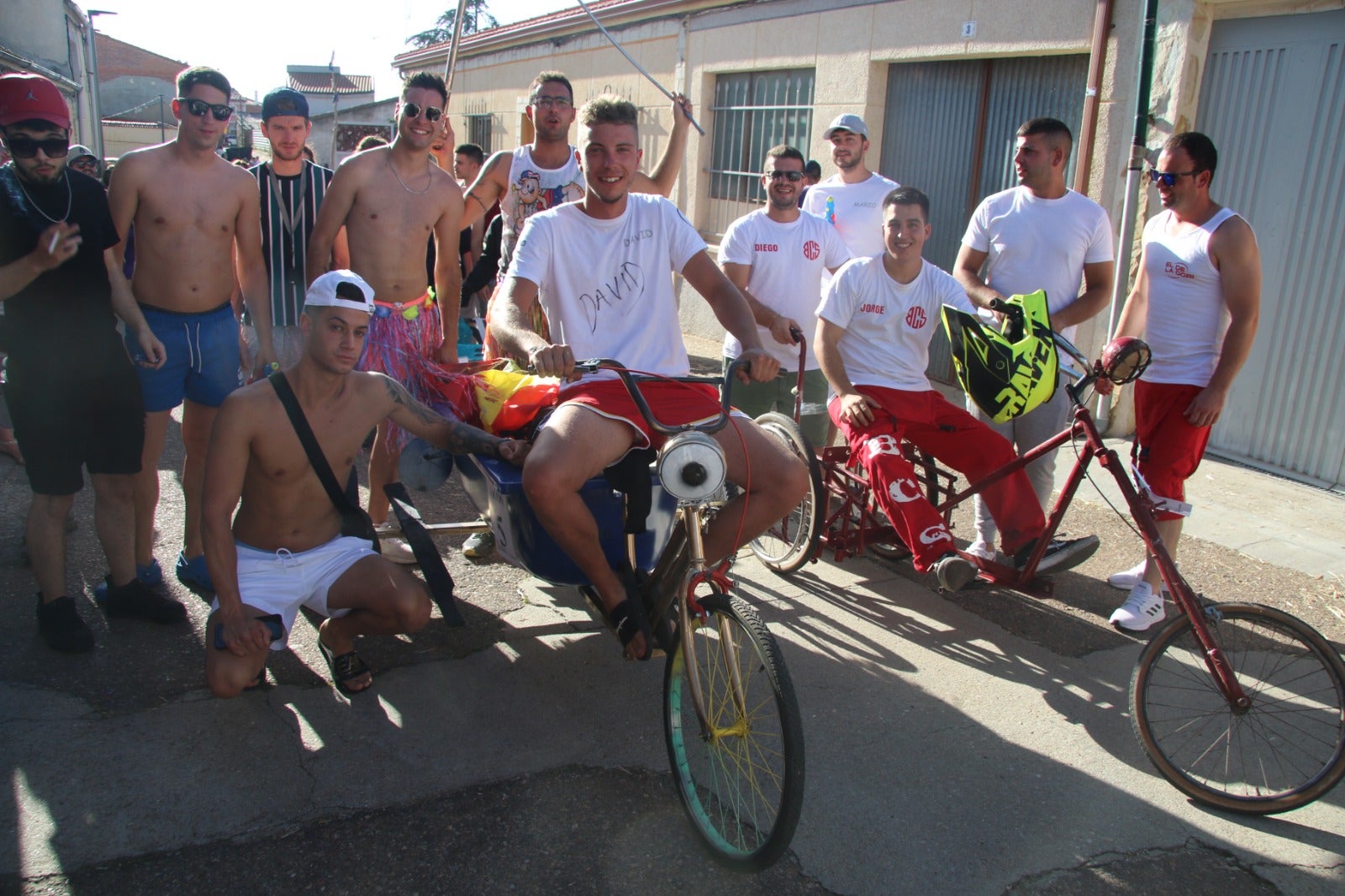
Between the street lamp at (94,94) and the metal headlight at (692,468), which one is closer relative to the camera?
the metal headlight at (692,468)

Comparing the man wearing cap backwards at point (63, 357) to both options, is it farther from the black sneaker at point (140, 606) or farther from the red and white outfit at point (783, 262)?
the red and white outfit at point (783, 262)

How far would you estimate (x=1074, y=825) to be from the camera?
2887mm

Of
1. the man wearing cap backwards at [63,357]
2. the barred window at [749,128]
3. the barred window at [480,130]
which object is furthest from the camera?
the barred window at [480,130]

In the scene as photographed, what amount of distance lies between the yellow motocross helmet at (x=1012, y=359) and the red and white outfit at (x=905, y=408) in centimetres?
30

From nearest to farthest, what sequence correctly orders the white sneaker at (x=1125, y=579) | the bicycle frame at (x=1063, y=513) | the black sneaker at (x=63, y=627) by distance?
the bicycle frame at (x=1063, y=513), the black sneaker at (x=63, y=627), the white sneaker at (x=1125, y=579)

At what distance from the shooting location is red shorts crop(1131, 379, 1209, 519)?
4145 mm

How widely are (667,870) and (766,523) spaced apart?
1123 mm

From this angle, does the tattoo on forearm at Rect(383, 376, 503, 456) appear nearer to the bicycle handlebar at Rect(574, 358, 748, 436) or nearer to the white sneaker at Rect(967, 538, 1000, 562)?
the bicycle handlebar at Rect(574, 358, 748, 436)

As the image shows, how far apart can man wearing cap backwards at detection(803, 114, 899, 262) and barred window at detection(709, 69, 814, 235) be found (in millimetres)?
4184

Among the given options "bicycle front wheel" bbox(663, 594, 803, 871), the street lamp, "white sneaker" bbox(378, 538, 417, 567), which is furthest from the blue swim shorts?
the street lamp

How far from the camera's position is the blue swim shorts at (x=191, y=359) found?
4.10 metres

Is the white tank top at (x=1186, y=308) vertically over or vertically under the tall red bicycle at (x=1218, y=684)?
over

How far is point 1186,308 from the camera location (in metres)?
4.16

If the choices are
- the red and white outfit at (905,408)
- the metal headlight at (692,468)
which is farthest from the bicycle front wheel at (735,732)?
the red and white outfit at (905,408)
